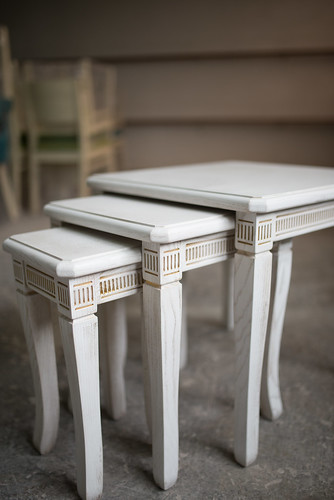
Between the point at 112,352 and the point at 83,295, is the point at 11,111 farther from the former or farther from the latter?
the point at 83,295

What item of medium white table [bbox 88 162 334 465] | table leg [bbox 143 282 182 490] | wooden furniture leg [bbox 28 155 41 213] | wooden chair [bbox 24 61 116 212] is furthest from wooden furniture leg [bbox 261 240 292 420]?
wooden furniture leg [bbox 28 155 41 213]

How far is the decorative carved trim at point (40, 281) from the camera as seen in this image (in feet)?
2.46

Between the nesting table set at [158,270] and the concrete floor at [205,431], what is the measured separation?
0.14 feet

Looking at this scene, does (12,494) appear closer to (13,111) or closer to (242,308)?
(242,308)

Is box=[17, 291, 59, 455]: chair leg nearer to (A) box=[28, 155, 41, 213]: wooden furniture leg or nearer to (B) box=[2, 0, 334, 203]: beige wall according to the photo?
(A) box=[28, 155, 41, 213]: wooden furniture leg

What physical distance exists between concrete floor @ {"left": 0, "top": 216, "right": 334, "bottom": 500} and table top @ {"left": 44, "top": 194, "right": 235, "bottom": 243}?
1.44ft

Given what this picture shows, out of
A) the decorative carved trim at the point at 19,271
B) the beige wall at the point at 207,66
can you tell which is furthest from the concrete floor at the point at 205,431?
the beige wall at the point at 207,66

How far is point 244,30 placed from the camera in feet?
9.71

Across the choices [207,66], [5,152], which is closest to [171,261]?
[5,152]

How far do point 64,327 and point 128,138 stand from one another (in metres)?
2.86

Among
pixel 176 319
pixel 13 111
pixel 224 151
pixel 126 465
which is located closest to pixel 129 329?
pixel 126 465

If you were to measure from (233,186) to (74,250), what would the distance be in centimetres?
33

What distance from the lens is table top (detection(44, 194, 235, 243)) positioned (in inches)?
29.2

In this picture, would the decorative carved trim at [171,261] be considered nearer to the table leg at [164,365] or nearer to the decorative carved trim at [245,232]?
the table leg at [164,365]
